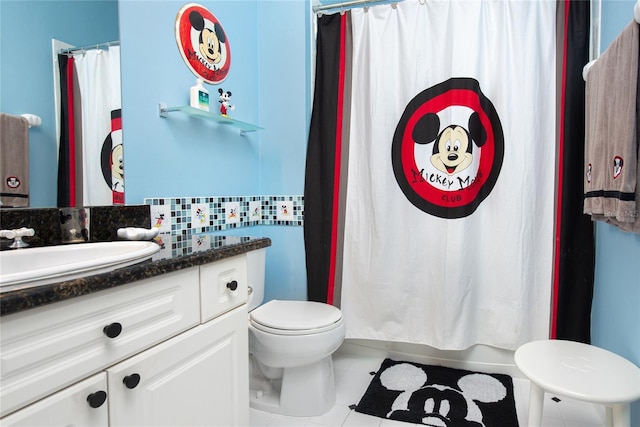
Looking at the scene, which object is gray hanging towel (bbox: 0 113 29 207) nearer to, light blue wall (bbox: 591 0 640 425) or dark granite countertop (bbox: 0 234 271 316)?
dark granite countertop (bbox: 0 234 271 316)

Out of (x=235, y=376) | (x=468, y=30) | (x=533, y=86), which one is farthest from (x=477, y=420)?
(x=468, y=30)

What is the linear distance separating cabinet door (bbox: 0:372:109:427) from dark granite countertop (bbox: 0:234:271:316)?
185 mm

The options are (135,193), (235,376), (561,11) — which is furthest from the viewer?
(561,11)

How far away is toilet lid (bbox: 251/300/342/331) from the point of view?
1.50 m

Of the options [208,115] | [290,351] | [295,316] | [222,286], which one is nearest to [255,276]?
[295,316]

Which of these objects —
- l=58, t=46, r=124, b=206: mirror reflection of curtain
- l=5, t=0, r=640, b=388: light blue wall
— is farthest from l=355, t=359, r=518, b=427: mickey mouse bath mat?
l=58, t=46, r=124, b=206: mirror reflection of curtain

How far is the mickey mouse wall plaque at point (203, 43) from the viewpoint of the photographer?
1602 millimetres

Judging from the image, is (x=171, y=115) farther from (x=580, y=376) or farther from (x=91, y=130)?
(x=580, y=376)

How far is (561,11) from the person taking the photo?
1704mm

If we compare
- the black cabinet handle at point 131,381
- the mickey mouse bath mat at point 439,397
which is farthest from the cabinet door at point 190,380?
the mickey mouse bath mat at point 439,397

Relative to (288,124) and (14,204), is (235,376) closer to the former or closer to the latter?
(14,204)

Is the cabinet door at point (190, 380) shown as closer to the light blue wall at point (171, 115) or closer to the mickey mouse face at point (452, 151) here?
the light blue wall at point (171, 115)

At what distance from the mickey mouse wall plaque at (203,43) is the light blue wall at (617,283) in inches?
69.9

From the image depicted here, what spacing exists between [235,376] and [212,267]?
389 millimetres
